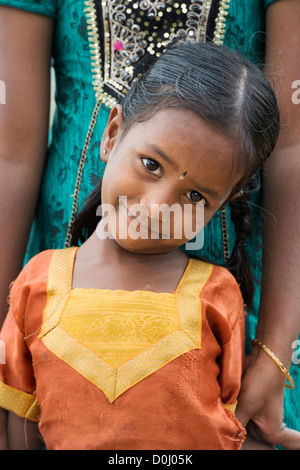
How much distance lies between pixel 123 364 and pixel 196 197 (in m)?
0.35

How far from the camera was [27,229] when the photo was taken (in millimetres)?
1394

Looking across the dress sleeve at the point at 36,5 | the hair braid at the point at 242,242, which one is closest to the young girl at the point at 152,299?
the hair braid at the point at 242,242

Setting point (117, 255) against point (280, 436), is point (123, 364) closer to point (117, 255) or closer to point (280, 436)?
point (117, 255)

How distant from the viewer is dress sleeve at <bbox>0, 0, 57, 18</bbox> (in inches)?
52.1

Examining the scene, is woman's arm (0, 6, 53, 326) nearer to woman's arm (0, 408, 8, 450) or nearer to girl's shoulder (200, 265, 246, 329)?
woman's arm (0, 408, 8, 450)

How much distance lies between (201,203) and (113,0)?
0.61 meters

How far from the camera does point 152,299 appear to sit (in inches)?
41.6

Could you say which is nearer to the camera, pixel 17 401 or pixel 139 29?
pixel 17 401

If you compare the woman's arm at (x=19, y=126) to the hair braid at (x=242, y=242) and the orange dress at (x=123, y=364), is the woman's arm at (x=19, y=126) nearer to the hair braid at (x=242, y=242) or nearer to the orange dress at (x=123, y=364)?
the orange dress at (x=123, y=364)

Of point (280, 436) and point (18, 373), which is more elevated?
point (18, 373)

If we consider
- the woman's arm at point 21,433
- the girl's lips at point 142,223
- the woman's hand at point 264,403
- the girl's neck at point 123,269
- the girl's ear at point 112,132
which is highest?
the girl's ear at point 112,132

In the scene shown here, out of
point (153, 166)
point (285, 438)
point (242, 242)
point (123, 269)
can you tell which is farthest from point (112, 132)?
point (285, 438)

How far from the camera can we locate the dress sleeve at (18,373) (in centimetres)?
109

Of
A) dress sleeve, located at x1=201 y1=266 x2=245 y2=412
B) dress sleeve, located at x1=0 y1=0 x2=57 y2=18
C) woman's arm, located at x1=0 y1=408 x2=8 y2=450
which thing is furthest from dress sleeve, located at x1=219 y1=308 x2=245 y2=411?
dress sleeve, located at x1=0 y1=0 x2=57 y2=18
